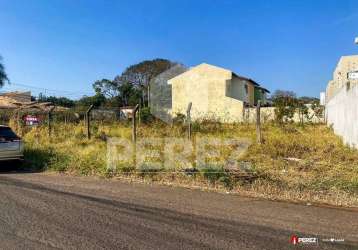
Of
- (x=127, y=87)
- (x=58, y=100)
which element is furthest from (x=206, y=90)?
(x=58, y=100)

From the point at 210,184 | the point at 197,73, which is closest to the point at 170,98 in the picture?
the point at 197,73

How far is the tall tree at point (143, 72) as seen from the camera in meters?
66.1

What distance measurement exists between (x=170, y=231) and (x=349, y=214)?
2.88 meters

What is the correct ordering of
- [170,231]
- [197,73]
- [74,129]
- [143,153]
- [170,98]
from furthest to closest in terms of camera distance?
[170,98] < [197,73] < [74,129] < [143,153] < [170,231]

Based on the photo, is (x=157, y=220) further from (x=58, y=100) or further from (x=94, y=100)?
(x=58, y=100)

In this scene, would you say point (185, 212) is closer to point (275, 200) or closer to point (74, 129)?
point (275, 200)

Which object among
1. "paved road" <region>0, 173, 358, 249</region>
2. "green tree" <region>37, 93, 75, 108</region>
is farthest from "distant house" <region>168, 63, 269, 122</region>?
"paved road" <region>0, 173, 358, 249</region>

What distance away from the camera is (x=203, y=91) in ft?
150

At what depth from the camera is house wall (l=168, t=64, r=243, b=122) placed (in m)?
43.7

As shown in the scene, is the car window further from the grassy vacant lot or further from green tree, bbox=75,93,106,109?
green tree, bbox=75,93,106,109

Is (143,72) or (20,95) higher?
(143,72)

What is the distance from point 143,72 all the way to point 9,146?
187 ft

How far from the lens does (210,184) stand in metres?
8.66

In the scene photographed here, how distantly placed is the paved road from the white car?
3.78m
